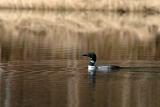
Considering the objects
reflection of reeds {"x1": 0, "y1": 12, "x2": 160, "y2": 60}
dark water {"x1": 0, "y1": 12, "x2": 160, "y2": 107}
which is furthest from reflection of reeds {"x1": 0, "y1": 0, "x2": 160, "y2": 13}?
dark water {"x1": 0, "y1": 12, "x2": 160, "y2": 107}

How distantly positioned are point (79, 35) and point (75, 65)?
69.1 ft

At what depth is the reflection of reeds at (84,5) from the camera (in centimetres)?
8312

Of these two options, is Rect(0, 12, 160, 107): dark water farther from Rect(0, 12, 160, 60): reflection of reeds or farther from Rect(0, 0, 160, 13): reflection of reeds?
Rect(0, 0, 160, 13): reflection of reeds

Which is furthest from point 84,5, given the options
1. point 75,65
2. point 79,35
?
point 75,65

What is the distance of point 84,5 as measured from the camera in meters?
86.6

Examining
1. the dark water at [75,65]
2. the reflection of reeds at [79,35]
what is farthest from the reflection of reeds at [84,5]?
the dark water at [75,65]

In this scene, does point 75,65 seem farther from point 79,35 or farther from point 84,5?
point 84,5

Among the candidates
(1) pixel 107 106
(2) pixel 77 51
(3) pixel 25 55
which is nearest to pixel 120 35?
(2) pixel 77 51

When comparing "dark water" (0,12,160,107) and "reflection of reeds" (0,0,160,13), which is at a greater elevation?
"reflection of reeds" (0,0,160,13)

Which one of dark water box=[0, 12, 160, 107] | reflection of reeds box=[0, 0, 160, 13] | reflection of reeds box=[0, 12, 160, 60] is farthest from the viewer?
reflection of reeds box=[0, 0, 160, 13]

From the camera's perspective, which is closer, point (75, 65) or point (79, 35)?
point (75, 65)

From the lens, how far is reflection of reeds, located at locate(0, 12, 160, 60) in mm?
38531

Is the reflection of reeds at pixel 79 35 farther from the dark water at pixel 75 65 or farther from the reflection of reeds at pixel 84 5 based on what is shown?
the reflection of reeds at pixel 84 5

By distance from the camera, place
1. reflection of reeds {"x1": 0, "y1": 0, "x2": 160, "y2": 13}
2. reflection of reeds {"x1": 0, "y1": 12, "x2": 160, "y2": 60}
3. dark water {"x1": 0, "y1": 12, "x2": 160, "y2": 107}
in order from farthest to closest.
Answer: reflection of reeds {"x1": 0, "y1": 0, "x2": 160, "y2": 13} < reflection of reeds {"x1": 0, "y1": 12, "x2": 160, "y2": 60} < dark water {"x1": 0, "y1": 12, "x2": 160, "y2": 107}
